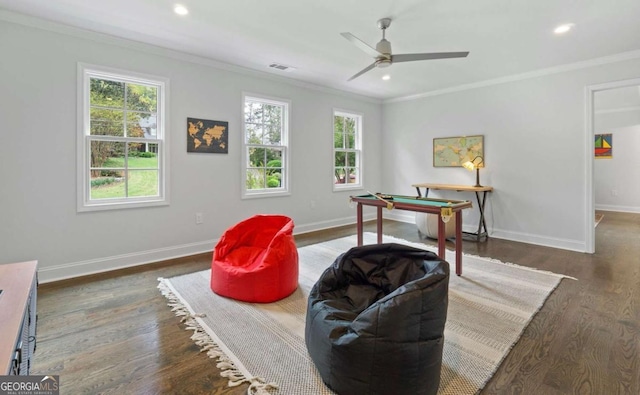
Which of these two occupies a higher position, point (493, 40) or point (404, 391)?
point (493, 40)

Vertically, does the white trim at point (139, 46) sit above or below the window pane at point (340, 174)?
above

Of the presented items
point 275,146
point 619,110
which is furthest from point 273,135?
point 619,110

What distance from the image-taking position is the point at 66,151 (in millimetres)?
3166

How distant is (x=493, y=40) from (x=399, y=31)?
3.70 ft

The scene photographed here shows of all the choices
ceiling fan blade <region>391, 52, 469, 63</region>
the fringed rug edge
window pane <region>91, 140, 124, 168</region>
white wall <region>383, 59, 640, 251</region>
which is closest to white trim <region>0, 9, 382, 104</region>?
window pane <region>91, 140, 124, 168</region>

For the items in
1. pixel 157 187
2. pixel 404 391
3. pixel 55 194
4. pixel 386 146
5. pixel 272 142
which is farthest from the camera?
pixel 386 146

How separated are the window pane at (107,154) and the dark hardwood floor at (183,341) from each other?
1222 millimetres

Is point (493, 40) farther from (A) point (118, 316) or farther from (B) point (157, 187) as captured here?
(A) point (118, 316)

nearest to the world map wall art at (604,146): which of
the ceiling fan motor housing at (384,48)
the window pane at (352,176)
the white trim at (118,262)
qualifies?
the window pane at (352,176)

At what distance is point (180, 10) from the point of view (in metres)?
2.80

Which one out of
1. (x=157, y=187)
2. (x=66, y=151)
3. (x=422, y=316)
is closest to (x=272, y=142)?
(x=157, y=187)

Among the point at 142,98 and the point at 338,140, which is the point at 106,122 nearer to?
the point at 142,98

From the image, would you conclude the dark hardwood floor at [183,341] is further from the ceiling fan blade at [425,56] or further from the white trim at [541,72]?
the white trim at [541,72]

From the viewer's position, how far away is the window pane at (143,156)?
362cm
